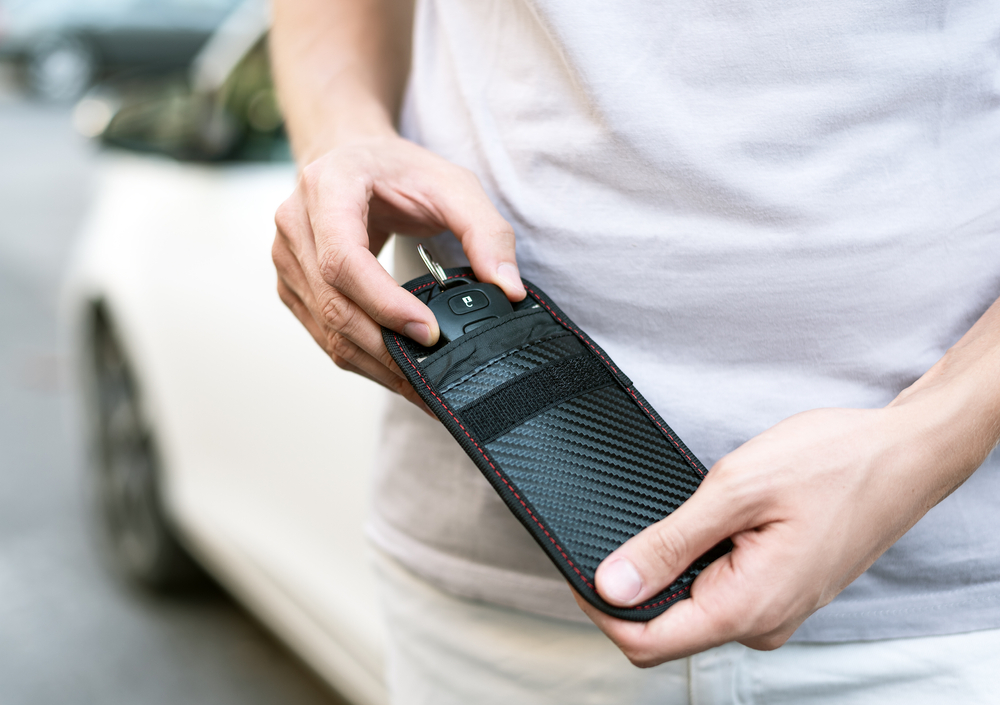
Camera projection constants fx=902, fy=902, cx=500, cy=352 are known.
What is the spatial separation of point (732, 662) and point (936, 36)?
560mm

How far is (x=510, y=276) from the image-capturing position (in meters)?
0.80

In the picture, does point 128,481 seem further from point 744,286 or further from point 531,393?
point 744,286

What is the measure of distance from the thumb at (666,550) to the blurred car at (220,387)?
1001mm

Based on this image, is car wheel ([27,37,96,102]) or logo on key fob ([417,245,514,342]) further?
car wheel ([27,37,96,102])

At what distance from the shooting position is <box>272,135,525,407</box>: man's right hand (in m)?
0.75

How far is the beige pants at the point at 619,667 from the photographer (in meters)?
0.79

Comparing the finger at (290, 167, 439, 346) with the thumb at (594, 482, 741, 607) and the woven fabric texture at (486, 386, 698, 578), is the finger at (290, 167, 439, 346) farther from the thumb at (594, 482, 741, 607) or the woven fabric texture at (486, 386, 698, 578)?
the thumb at (594, 482, 741, 607)

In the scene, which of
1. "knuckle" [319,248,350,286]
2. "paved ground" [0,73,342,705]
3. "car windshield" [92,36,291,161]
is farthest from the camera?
"paved ground" [0,73,342,705]

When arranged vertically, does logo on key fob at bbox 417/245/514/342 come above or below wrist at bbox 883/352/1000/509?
above

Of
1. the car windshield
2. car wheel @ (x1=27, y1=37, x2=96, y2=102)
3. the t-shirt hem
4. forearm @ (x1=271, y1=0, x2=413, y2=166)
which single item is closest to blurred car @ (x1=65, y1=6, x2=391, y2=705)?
the car windshield

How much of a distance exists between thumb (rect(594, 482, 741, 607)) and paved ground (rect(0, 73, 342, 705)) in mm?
1971

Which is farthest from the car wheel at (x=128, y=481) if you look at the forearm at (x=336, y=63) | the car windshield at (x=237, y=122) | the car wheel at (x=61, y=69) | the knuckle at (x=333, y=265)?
the car wheel at (x=61, y=69)

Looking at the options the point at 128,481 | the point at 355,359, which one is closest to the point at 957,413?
the point at 355,359

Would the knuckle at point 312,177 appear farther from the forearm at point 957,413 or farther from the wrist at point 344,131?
the forearm at point 957,413
